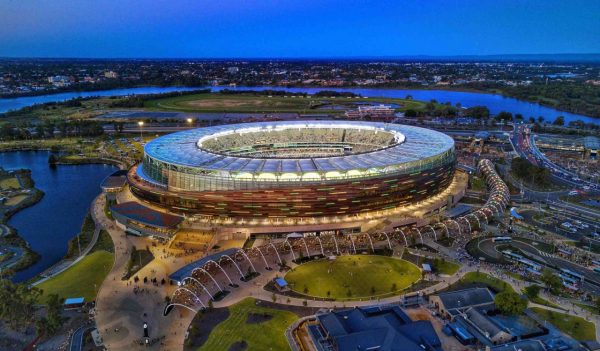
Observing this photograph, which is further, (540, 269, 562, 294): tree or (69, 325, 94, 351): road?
(540, 269, 562, 294): tree

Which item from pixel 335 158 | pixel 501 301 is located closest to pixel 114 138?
pixel 335 158

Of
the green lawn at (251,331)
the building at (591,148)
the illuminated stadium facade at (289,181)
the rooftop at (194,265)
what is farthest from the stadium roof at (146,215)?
the building at (591,148)

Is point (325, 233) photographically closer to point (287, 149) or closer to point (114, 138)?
point (287, 149)

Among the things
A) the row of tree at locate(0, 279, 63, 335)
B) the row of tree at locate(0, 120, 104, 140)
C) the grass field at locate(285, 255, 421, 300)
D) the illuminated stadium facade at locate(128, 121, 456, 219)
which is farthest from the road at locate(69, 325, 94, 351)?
the row of tree at locate(0, 120, 104, 140)

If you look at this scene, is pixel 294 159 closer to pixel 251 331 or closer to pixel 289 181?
pixel 289 181

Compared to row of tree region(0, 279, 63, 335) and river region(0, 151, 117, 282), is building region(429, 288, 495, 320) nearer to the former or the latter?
row of tree region(0, 279, 63, 335)
